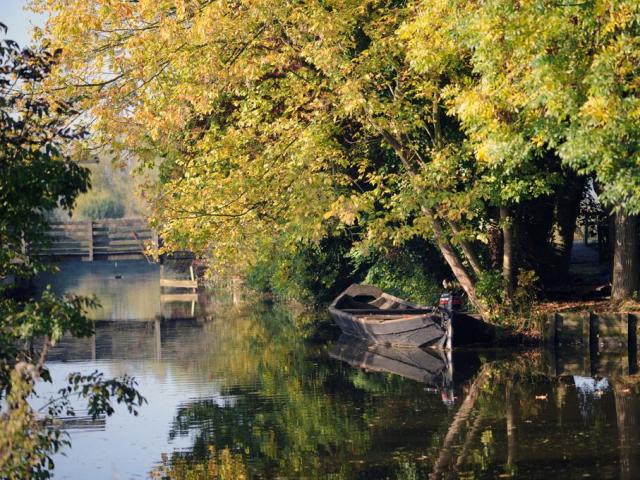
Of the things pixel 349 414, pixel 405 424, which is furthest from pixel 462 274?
pixel 405 424

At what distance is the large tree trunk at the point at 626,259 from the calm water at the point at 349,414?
2244mm

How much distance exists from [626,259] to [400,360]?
555 cm

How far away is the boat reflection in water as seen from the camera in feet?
68.1

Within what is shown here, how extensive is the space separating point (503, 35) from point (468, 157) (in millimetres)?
5587

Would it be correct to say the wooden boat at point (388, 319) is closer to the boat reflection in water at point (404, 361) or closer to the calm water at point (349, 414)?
the boat reflection in water at point (404, 361)

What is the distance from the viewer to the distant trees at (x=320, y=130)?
23141 millimetres

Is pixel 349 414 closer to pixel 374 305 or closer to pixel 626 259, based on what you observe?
pixel 626 259

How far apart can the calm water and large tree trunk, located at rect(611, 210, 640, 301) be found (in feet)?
7.36

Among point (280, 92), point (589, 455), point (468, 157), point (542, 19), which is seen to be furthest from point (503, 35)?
Result: point (280, 92)

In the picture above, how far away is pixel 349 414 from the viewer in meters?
17.3

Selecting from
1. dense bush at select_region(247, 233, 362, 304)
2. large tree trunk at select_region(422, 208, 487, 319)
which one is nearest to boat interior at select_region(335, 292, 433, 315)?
large tree trunk at select_region(422, 208, 487, 319)

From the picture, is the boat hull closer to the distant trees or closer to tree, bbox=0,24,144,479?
the distant trees

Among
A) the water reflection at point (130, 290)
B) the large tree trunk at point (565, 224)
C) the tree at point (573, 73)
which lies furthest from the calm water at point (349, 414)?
the large tree trunk at point (565, 224)

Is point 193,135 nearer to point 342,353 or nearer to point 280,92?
point 280,92
